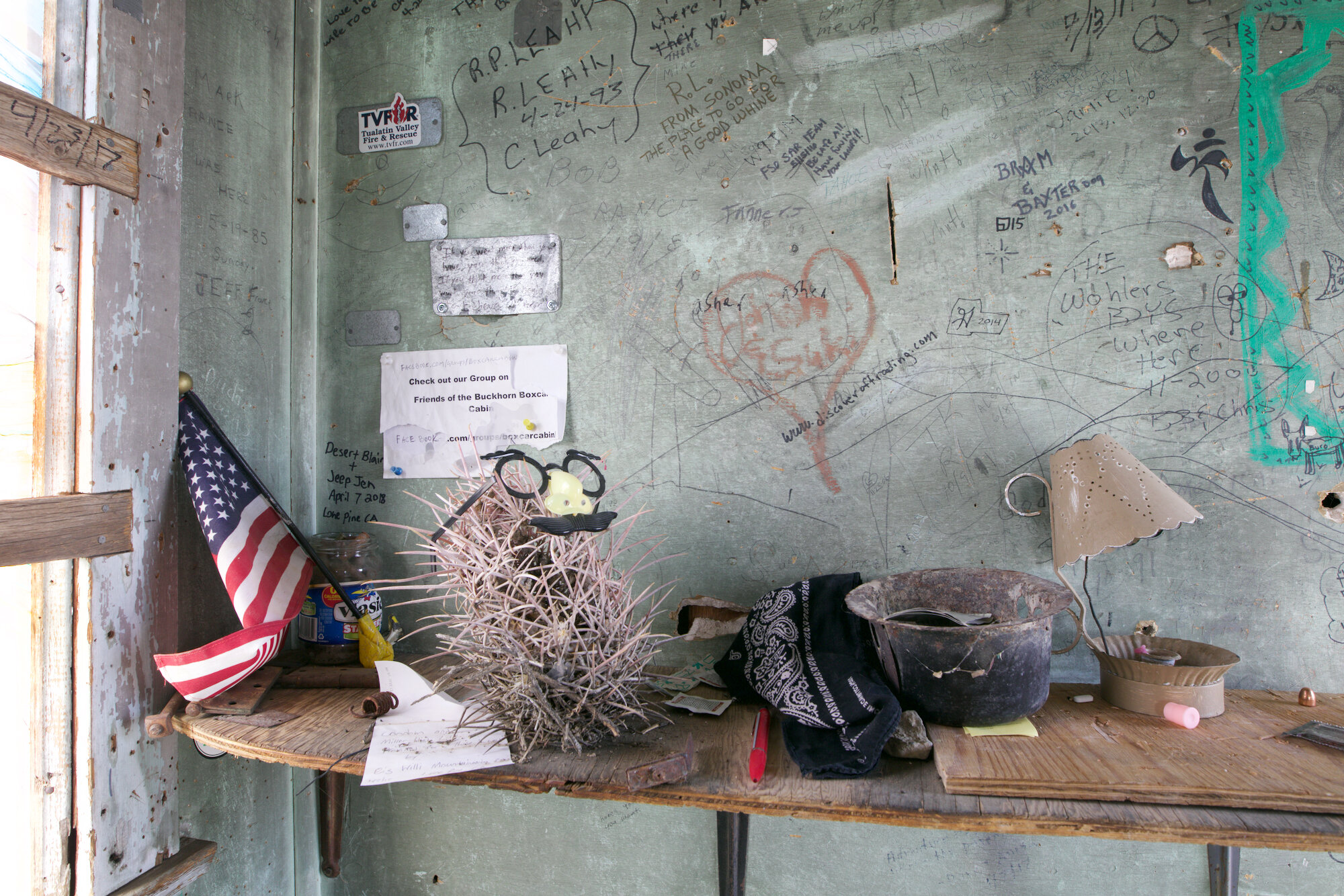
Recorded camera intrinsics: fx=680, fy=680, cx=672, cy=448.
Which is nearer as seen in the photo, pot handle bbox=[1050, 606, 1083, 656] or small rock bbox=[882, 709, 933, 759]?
small rock bbox=[882, 709, 933, 759]

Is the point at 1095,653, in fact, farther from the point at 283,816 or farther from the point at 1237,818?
the point at 283,816

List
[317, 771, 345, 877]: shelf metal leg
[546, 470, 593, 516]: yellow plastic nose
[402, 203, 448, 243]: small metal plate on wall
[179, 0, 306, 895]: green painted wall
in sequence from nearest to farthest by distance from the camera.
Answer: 1. [546, 470, 593, 516]: yellow plastic nose
2. [179, 0, 306, 895]: green painted wall
3. [317, 771, 345, 877]: shelf metal leg
4. [402, 203, 448, 243]: small metal plate on wall

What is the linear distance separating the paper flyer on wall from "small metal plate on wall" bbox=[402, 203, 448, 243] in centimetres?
27

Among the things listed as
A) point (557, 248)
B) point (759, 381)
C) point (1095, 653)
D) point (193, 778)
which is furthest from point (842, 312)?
point (193, 778)

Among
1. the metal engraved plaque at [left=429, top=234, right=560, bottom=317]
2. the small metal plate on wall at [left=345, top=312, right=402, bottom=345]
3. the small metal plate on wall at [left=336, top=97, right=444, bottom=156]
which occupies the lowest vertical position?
the small metal plate on wall at [left=345, top=312, right=402, bottom=345]

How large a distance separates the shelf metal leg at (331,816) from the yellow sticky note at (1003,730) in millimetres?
1274

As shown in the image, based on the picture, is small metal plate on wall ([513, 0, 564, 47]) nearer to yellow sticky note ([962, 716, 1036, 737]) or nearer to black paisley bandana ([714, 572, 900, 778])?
black paisley bandana ([714, 572, 900, 778])

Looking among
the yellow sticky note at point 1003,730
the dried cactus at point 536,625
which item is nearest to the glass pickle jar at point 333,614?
the dried cactus at point 536,625

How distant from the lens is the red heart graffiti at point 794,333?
55.9 inches

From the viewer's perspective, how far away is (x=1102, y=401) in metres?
1.34

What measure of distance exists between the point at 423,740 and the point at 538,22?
1508mm

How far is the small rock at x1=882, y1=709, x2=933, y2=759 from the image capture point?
3.30 feet

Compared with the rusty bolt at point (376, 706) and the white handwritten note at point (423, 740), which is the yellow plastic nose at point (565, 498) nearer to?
the white handwritten note at point (423, 740)

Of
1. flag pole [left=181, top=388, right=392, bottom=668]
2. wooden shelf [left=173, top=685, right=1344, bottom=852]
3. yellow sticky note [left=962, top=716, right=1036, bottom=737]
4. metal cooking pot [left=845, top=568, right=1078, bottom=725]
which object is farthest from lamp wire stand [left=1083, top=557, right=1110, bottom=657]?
flag pole [left=181, top=388, right=392, bottom=668]
